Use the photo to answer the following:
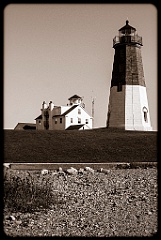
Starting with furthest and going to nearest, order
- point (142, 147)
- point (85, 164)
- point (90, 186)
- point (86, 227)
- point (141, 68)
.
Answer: point (141, 68) < point (142, 147) < point (85, 164) < point (90, 186) < point (86, 227)

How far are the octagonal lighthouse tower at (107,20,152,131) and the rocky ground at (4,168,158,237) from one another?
1418cm

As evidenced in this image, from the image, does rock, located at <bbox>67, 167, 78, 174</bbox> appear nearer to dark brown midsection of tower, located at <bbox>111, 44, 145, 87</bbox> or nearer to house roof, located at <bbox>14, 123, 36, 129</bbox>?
dark brown midsection of tower, located at <bbox>111, 44, 145, 87</bbox>

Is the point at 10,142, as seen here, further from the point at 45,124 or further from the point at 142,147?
the point at 45,124

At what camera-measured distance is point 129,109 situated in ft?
80.3

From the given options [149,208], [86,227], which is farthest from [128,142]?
[86,227]

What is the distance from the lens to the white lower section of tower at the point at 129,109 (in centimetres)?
2439

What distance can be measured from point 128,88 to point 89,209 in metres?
18.4

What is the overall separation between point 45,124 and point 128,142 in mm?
23673

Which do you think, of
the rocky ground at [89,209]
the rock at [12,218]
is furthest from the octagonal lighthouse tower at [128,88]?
the rock at [12,218]

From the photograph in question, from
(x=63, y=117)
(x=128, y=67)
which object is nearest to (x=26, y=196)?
(x=128, y=67)

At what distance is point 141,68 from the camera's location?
2620 cm

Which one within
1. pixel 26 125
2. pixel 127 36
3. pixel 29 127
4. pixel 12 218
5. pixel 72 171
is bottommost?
pixel 12 218

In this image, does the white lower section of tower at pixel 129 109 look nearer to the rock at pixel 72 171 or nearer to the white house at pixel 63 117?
the white house at pixel 63 117

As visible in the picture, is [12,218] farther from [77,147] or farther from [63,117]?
[63,117]
